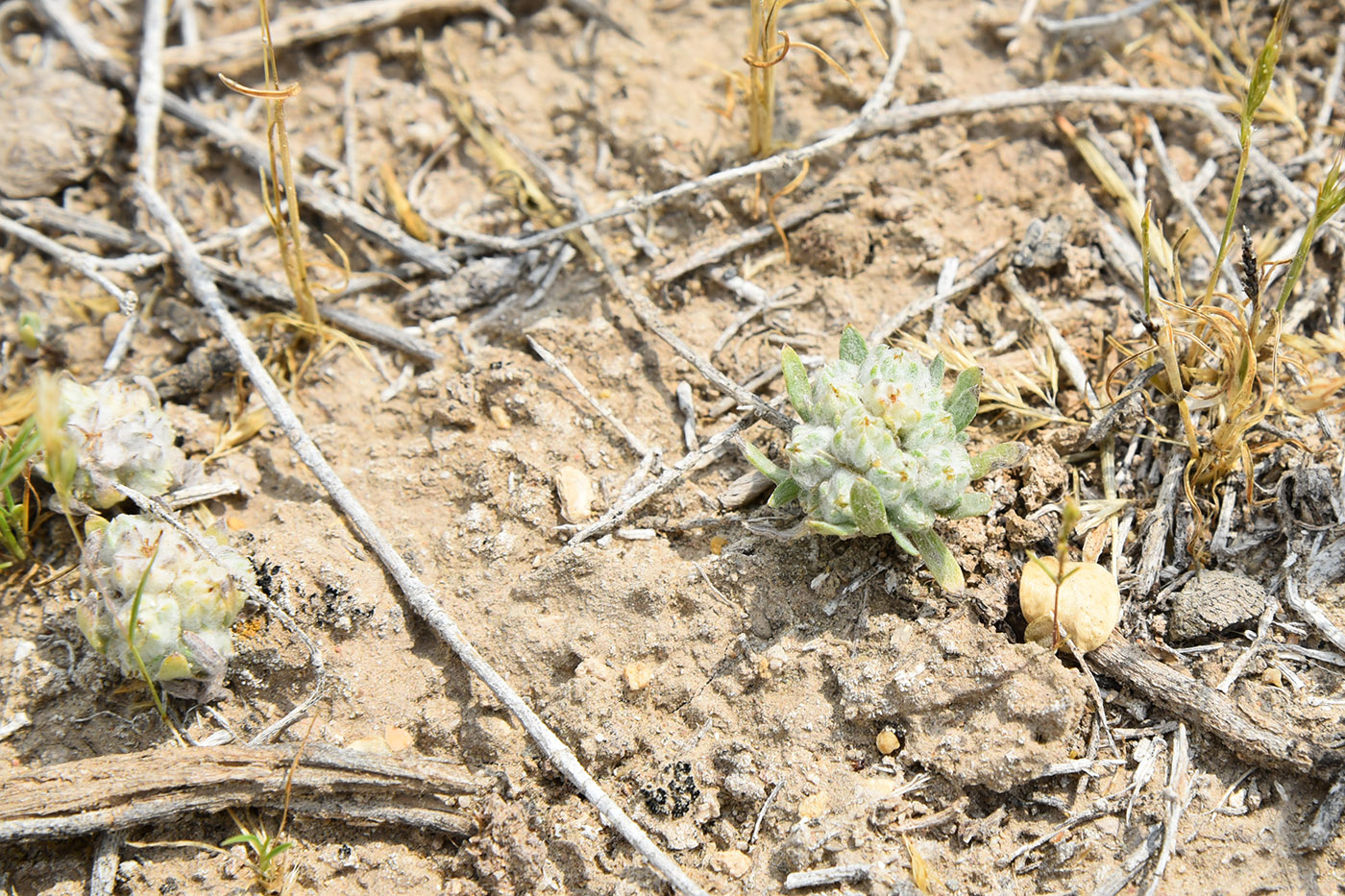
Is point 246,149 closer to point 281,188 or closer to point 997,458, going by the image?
point 281,188

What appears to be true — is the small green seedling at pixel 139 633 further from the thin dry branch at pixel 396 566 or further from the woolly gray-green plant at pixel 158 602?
the thin dry branch at pixel 396 566

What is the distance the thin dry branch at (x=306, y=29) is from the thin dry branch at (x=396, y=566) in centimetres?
68

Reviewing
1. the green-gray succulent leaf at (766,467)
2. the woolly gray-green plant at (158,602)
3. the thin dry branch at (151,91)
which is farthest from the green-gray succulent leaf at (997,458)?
the thin dry branch at (151,91)

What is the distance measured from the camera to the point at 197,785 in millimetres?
2357

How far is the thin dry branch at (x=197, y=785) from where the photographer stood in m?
2.32

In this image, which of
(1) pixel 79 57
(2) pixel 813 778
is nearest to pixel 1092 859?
(2) pixel 813 778

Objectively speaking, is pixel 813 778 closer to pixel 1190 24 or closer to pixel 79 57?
pixel 1190 24

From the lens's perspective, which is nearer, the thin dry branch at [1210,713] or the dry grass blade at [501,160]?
the thin dry branch at [1210,713]

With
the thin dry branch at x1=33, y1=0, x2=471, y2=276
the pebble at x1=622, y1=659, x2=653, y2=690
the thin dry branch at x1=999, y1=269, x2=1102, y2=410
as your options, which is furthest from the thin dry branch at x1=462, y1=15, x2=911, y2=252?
the pebble at x1=622, y1=659, x2=653, y2=690

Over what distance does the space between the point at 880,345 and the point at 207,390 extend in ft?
7.58

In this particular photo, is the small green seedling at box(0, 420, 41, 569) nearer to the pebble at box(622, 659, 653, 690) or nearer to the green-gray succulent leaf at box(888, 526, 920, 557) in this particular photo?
the pebble at box(622, 659, 653, 690)

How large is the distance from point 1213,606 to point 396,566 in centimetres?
228

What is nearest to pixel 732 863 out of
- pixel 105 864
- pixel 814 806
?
pixel 814 806

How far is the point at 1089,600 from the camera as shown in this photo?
238cm
